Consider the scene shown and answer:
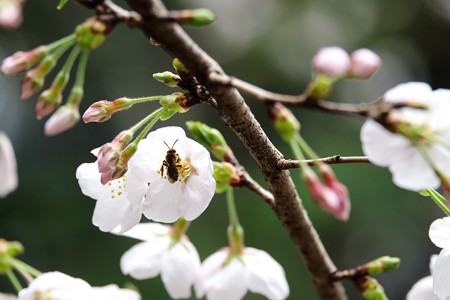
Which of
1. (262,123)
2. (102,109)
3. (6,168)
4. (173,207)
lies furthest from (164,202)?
(262,123)

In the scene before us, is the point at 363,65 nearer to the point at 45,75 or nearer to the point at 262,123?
the point at 45,75

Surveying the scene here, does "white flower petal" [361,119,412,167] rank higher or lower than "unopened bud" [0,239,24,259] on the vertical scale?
higher

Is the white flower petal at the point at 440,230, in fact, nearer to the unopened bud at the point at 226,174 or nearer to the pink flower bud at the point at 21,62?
the unopened bud at the point at 226,174

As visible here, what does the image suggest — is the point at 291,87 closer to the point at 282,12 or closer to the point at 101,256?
the point at 282,12

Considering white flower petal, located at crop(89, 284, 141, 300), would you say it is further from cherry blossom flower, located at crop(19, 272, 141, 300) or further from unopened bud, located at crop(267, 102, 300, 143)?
unopened bud, located at crop(267, 102, 300, 143)

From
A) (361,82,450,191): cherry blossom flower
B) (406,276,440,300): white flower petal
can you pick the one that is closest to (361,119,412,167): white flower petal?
(361,82,450,191): cherry blossom flower

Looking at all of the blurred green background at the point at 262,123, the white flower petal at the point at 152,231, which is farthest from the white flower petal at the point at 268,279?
the blurred green background at the point at 262,123
